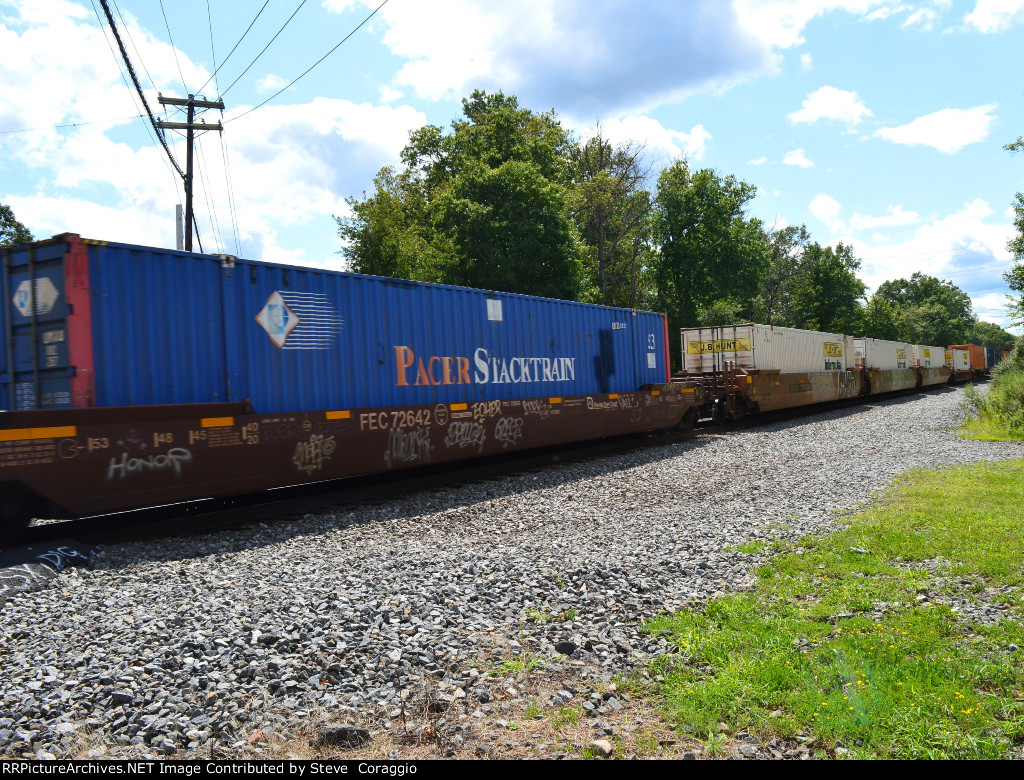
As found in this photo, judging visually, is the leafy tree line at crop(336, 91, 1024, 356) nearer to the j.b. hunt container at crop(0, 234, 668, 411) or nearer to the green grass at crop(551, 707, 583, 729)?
the j.b. hunt container at crop(0, 234, 668, 411)

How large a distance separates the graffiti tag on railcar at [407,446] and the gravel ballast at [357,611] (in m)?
1.08

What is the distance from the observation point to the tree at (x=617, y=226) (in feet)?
136

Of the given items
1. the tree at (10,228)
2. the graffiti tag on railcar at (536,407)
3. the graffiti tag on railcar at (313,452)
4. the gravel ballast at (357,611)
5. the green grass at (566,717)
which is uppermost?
the tree at (10,228)

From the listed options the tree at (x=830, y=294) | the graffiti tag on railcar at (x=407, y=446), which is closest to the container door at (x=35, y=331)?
the graffiti tag on railcar at (x=407, y=446)

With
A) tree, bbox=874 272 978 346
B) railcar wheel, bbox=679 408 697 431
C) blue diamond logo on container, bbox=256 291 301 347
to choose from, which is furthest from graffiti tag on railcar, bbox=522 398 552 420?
tree, bbox=874 272 978 346

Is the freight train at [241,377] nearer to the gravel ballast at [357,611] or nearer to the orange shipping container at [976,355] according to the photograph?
the gravel ballast at [357,611]

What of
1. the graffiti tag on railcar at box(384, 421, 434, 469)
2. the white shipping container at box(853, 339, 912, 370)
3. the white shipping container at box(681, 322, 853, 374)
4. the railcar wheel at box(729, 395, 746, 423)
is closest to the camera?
the graffiti tag on railcar at box(384, 421, 434, 469)

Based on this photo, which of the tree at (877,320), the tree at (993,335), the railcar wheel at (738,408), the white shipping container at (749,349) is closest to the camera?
the railcar wheel at (738,408)

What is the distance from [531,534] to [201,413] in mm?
4483

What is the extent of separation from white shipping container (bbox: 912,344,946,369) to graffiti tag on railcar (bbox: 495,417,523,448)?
3761 cm

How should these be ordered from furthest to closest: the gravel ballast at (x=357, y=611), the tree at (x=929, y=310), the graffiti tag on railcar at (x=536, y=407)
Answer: the tree at (x=929, y=310) → the graffiti tag on railcar at (x=536, y=407) → the gravel ballast at (x=357, y=611)

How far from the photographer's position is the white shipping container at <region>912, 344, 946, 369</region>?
42.6 metres

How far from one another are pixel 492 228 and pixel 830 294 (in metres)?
42.7
